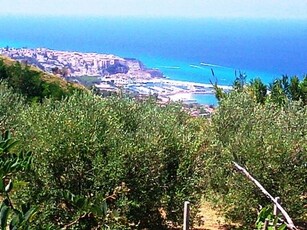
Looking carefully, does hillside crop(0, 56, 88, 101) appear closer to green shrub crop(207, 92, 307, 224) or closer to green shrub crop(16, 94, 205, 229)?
green shrub crop(207, 92, 307, 224)

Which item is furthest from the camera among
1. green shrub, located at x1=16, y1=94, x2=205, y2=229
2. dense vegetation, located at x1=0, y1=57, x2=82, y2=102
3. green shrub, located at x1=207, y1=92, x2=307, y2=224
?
dense vegetation, located at x1=0, y1=57, x2=82, y2=102

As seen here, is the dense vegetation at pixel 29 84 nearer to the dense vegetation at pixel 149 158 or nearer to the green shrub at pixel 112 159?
the dense vegetation at pixel 149 158

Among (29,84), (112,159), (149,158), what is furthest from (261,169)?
(29,84)

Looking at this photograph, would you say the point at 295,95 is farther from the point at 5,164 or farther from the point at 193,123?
the point at 5,164

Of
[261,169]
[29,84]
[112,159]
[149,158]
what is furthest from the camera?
[29,84]

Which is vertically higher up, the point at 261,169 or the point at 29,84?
the point at 29,84

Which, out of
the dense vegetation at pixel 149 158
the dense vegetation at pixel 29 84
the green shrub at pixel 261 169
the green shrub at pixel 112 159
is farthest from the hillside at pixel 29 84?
the green shrub at pixel 112 159

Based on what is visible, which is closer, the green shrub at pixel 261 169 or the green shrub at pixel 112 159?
the green shrub at pixel 112 159

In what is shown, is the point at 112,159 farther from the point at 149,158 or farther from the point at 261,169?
the point at 261,169

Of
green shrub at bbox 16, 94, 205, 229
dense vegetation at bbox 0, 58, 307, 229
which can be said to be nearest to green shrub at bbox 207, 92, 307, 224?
dense vegetation at bbox 0, 58, 307, 229
